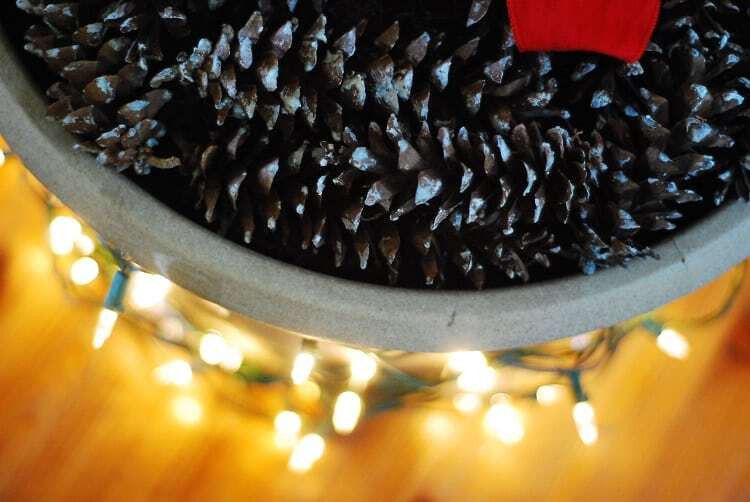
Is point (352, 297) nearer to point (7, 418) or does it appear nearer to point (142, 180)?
point (142, 180)

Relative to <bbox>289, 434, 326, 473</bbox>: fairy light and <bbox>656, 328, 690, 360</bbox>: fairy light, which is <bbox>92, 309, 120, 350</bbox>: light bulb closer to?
<bbox>289, 434, 326, 473</bbox>: fairy light

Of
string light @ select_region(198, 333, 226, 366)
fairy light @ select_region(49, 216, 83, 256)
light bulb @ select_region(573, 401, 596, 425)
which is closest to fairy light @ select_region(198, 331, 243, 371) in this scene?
string light @ select_region(198, 333, 226, 366)

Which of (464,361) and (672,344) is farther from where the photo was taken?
(672,344)

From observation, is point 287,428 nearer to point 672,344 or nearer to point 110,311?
point 110,311

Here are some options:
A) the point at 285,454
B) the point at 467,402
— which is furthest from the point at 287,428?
the point at 467,402

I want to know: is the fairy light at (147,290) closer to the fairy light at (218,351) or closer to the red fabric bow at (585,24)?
the fairy light at (218,351)

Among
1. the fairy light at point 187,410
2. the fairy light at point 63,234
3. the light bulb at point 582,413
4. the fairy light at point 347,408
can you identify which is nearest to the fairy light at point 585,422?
the light bulb at point 582,413

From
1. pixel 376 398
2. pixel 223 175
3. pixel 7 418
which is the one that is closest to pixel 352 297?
pixel 223 175
